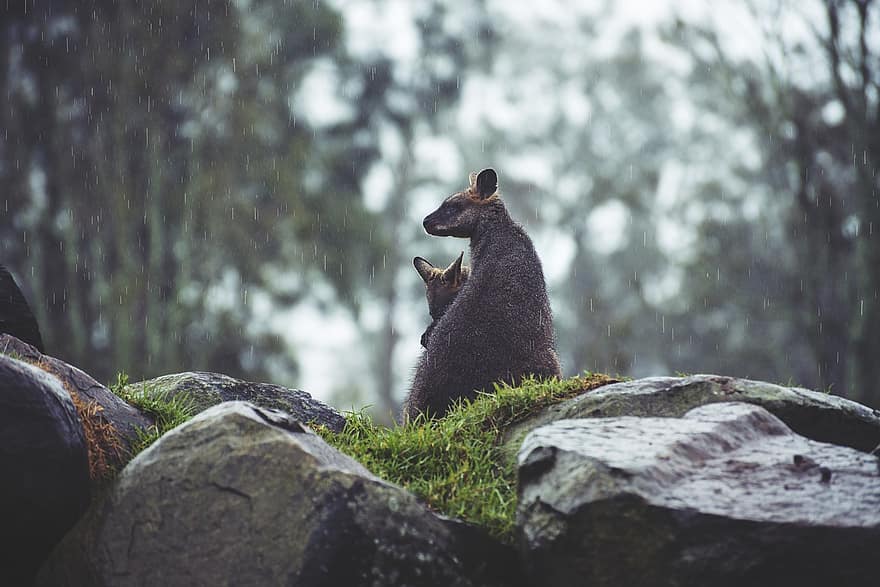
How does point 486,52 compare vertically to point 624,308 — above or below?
above

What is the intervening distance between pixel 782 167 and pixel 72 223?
1364 centimetres

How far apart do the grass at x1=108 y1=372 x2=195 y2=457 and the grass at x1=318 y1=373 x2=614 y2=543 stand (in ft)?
2.95

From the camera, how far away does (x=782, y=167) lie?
60.7 feet

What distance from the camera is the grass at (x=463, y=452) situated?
4824 mm

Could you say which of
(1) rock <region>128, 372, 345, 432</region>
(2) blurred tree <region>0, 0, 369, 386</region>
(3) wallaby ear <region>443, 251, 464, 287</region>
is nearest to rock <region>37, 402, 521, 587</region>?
(1) rock <region>128, 372, 345, 432</region>

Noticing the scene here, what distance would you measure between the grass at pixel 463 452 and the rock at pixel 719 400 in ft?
0.44

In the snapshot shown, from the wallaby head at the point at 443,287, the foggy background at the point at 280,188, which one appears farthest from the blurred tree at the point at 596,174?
the wallaby head at the point at 443,287

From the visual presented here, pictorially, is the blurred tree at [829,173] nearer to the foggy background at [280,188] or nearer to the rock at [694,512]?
the foggy background at [280,188]

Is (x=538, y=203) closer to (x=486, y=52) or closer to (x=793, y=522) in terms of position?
(x=486, y=52)

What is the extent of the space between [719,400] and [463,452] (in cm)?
148

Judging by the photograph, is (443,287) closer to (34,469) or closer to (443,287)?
(443,287)

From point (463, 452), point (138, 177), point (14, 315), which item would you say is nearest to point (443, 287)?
point (463, 452)

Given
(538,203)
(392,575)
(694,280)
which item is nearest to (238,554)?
(392,575)

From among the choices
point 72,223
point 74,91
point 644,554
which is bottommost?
point 644,554
